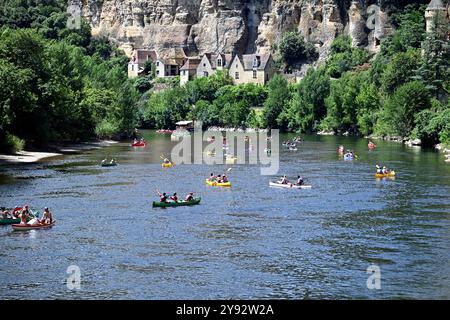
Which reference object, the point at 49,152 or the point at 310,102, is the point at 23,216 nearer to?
A: the point at 49,152

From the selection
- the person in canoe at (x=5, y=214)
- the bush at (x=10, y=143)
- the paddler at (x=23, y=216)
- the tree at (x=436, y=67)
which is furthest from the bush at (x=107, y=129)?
the paddler at (x=23, y=216)

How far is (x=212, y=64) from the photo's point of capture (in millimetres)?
159625

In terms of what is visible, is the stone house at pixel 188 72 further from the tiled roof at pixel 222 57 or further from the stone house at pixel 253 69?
the stone house at pixel 253 69

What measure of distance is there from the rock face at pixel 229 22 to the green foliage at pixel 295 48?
1.71 m

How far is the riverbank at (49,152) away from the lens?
77.5 metres

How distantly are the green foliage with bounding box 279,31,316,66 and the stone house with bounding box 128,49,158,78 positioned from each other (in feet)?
100

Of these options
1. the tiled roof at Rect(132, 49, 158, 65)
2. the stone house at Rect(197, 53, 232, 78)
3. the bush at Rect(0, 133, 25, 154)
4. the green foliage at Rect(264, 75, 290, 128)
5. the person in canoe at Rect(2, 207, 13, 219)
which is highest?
the tiled roof at Rect(132, 49, 158, 65)

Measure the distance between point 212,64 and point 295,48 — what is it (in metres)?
17.0

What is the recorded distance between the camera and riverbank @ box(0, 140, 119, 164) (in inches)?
3050

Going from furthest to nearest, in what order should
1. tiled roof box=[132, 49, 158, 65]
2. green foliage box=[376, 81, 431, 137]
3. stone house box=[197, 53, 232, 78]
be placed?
tiled roof box=[132, 49, 158, 65]
stone house box=[197, 53, 232, 78]
green foliage box=[376, 81, 431, 137]

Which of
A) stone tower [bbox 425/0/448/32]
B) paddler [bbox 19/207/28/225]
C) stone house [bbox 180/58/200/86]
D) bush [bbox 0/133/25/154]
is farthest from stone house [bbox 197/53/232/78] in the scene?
paddler [bbox 19/207/28/225]

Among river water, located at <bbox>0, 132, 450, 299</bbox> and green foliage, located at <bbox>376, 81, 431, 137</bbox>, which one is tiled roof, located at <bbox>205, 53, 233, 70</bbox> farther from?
river water, located at <bbox>0, 132, 450, 299</bbox>
